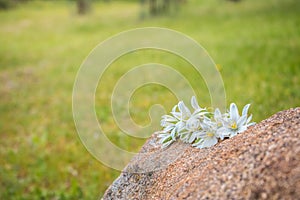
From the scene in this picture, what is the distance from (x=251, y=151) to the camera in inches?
79.9

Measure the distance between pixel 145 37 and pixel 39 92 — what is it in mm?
5348

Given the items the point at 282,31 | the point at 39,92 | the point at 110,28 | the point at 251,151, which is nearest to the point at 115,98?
the point at 39,92

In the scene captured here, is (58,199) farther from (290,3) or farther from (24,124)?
(290,3)

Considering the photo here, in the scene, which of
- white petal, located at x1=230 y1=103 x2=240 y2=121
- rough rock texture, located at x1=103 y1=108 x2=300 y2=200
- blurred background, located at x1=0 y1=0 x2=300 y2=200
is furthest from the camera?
blurred background, located at x1=0 y1=0 x2=300 y2=200

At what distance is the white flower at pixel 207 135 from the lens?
2584 mm

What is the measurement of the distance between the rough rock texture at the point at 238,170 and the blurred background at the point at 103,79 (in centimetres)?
266

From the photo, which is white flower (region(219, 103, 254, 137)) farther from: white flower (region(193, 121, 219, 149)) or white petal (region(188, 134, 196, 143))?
white petal (region(188, 134, 196, 143))

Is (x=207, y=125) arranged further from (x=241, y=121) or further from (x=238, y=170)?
(x=238, y=170)

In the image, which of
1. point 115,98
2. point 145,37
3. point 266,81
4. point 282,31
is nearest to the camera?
point 266,81

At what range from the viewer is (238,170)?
1.96 meters

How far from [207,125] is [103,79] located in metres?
8.29

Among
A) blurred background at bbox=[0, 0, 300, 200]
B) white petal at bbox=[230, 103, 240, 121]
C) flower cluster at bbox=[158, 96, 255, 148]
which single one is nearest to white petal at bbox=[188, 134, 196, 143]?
flower cluster at bbox=[158, 96, 255, 148]

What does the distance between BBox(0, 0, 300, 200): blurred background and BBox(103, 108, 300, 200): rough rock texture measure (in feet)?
8.73

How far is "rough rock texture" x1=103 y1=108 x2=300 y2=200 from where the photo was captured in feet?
6.01
